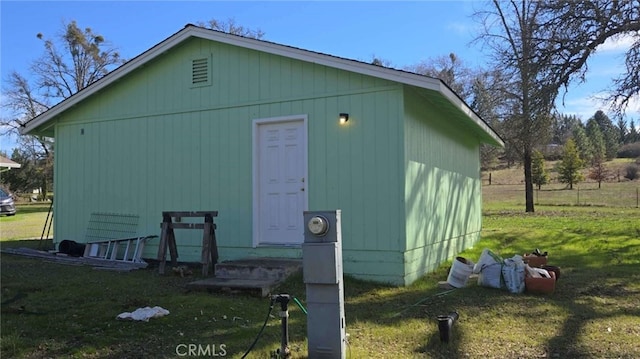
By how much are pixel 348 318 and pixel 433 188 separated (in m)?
4.08

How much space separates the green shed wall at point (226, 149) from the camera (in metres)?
7.71

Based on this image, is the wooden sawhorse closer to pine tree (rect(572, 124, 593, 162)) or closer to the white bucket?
the white bucket

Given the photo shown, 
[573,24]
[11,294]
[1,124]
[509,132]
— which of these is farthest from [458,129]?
[1,124]

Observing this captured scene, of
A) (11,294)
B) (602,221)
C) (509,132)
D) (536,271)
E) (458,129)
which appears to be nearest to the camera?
(11,294)

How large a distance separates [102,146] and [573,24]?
454 inches

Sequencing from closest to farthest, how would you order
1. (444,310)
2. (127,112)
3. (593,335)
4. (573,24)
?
(593,335) → (444,310) → (127,112) → (573,24)

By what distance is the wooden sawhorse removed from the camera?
7844 millimetres

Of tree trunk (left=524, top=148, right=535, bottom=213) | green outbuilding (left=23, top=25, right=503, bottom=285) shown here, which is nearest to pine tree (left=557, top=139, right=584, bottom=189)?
tree trunk (left=524, top=148, right=535, bottom=213)

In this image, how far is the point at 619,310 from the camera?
20.4 ft

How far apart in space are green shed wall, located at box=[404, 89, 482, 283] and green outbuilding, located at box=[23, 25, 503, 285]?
0.04m

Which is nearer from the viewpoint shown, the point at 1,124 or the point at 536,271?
the point at 536,271

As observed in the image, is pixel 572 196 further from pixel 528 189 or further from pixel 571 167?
pixel 528 189

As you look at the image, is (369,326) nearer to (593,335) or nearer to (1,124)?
(593,335)

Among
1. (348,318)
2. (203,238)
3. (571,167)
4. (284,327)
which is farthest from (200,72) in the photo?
(571,167)
